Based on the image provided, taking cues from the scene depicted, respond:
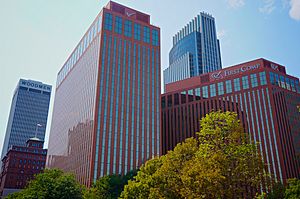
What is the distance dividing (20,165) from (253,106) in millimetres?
115489

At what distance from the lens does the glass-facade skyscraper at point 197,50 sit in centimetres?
18338

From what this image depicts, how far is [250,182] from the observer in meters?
27.6

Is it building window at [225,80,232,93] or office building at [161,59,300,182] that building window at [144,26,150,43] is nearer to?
office building at [161,59,300,182]

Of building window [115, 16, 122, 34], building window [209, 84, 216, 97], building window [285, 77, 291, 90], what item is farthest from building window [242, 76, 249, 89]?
building window [115, 16, 122, 34]

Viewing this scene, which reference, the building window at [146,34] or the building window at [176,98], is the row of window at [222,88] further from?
the building window at [146,34]

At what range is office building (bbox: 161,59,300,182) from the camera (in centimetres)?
9431

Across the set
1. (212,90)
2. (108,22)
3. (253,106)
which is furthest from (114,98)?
(253,106)

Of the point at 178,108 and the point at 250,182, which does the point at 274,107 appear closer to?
the point at 178,108

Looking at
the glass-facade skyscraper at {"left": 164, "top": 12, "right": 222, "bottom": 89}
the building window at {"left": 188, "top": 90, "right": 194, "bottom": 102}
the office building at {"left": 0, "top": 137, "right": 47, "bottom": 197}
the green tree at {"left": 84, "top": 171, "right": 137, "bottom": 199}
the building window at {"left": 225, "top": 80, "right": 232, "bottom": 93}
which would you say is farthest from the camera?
the glass-facade skyscraper at {"left": 164, "top": 12, "right": 222, "bottom": 89}

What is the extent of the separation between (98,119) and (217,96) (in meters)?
44.7

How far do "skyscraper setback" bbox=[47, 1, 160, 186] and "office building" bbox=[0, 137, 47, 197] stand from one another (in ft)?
180

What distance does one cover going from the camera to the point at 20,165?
153 m

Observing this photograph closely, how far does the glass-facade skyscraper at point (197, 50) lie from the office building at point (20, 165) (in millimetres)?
92156

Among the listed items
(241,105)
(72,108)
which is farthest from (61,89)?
(241,105)
